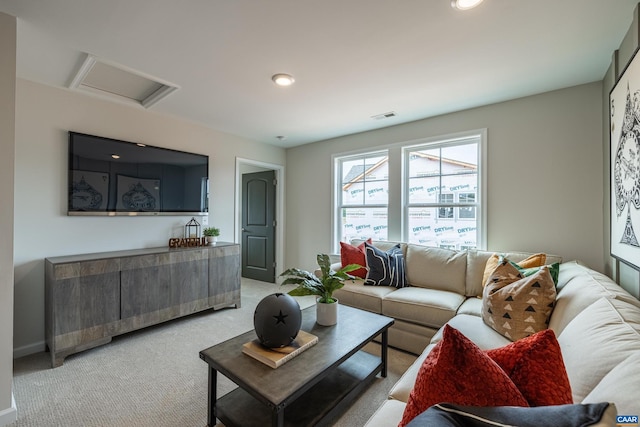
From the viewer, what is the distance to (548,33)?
70.7 inches

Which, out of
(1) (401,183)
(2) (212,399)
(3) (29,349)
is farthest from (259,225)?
(2) (212,399)

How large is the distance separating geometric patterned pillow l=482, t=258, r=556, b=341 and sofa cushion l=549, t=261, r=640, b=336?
2.4 inches

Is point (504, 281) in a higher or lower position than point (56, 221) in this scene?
lower

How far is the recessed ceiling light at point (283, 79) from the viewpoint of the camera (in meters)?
2.34

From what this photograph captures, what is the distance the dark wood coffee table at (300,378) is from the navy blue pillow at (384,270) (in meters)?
0.90

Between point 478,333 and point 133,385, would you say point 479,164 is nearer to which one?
point 478,333

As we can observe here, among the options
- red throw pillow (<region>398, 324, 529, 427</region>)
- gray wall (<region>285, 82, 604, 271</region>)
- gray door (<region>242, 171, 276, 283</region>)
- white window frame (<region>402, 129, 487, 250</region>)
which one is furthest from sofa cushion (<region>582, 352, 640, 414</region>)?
gray door (<region>242, 171, 276, 283</region>)

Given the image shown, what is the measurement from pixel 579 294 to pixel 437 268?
1.39 meters

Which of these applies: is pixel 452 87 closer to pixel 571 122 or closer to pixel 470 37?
pixel 470 37

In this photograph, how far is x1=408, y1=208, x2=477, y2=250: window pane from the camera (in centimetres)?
321

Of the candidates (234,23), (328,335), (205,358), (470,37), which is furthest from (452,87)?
(205,358)

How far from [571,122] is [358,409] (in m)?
3.11

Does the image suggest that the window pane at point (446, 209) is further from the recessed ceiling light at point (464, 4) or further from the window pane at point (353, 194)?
the recessed ceiling light at point (464, 4)

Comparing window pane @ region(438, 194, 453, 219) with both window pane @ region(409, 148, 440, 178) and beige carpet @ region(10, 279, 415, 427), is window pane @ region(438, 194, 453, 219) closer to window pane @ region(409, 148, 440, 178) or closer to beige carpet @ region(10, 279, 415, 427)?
window pane @ region(409, 148, 440, 178)
